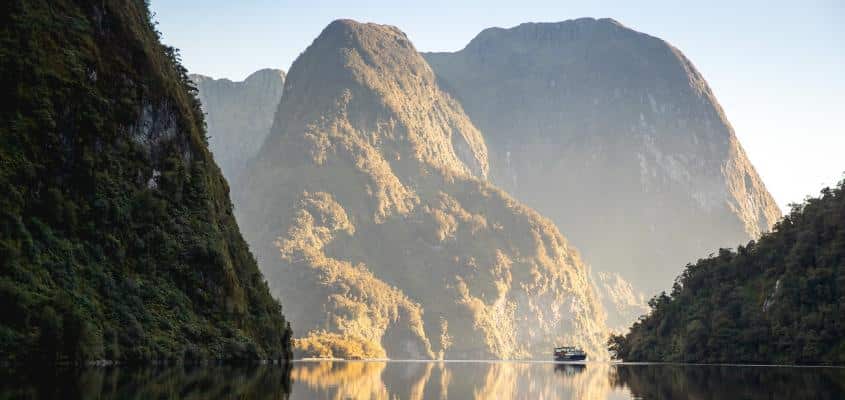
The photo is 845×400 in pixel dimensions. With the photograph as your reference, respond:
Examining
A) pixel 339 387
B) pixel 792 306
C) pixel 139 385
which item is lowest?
pixel 139 385

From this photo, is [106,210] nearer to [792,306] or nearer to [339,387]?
[339,387]

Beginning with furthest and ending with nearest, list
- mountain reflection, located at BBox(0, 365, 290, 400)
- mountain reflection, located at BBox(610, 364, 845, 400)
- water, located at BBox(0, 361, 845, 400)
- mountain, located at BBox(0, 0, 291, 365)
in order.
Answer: mountain, located at BBox(0, 0, 291, 365), mountain reflection, located at BBox(610, 364, 845, 400), water, located at BBox(0, 361, 845, 400), mountain reflection, located at BBox(0, 365, 290, 400)

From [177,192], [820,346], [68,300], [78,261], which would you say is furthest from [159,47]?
[820,346]

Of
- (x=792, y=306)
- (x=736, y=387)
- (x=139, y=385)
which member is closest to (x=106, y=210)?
(x=139, y=385)

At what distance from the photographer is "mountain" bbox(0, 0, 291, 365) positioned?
10094cm

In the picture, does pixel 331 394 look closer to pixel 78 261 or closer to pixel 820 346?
pixel 78 261

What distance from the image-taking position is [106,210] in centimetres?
11862

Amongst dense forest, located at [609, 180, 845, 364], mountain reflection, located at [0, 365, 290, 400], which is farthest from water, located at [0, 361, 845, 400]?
dense forest, located at [609, 180, 845, 364]

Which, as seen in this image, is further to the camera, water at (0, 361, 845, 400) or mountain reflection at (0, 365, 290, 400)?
water at (0, 361, 845, 400)

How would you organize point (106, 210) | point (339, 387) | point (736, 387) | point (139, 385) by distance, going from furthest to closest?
1. point (106, 210)
2. point (339, 387)
3. point (736, 387)
4. point (139, 385)

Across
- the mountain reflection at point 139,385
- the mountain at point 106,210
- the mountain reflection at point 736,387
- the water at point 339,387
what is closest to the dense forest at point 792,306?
the mountain reflection at point 736,387

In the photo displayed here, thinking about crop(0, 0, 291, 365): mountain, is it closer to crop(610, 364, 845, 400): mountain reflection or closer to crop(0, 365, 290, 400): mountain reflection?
crop(0, 365, 290, 400): mountain reflection

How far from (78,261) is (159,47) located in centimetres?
5006

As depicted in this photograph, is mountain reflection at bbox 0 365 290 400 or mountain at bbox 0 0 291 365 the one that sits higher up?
mountain at bbox 0 0 291 365
